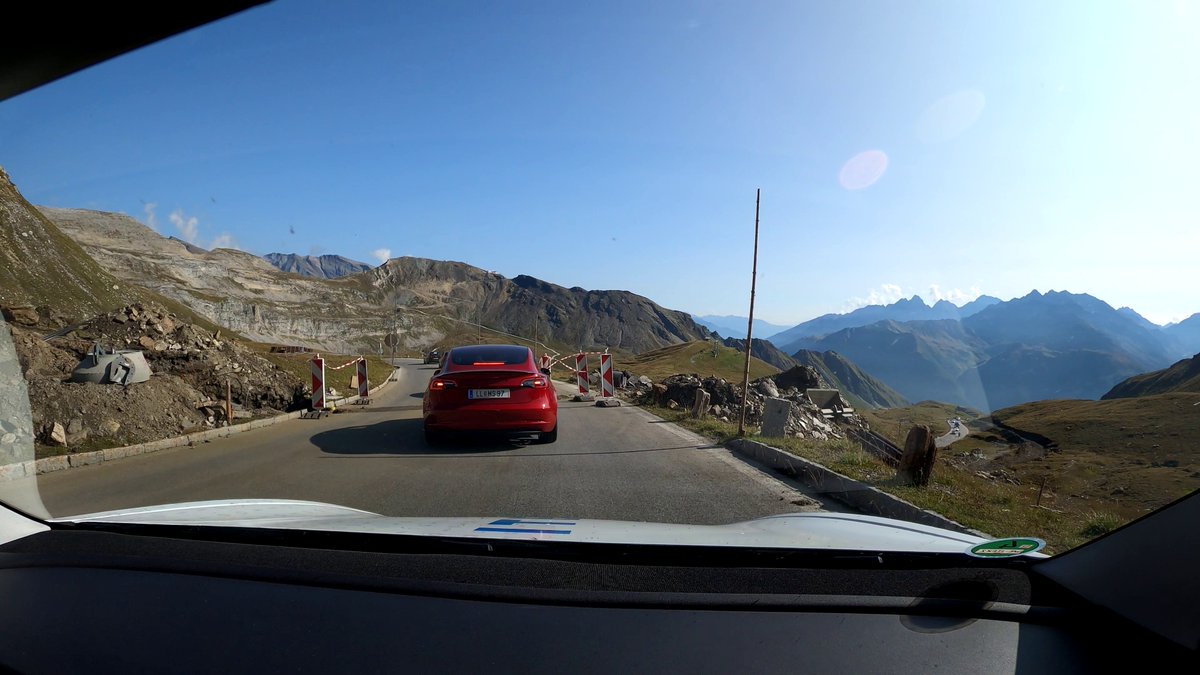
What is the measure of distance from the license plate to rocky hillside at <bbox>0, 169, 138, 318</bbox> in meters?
24.3

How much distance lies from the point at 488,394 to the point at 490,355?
1.08m

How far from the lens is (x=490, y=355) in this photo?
396 inches

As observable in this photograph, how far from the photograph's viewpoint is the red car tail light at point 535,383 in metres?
9.38

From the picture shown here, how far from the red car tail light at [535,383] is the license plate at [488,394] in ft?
1.05

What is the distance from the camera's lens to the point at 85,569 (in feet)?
7.66

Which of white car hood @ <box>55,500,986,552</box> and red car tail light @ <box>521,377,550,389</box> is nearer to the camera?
white car hood @ <box>55,500,986,552</box>

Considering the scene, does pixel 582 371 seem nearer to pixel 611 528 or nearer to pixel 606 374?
pixel 606 374

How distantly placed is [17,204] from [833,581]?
47.2 m

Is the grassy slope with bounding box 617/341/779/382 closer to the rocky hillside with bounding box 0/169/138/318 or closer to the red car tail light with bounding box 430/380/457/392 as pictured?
the rocky hillside with bounding box 0/169/138/318

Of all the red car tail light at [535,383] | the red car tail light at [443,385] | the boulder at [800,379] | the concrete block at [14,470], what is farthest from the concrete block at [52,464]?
the boulder at [800,379]

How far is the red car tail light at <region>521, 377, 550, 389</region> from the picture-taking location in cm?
938

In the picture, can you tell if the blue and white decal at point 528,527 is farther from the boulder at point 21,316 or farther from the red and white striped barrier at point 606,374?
the boulder at point 21,316

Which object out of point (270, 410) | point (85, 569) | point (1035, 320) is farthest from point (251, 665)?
point (1035, 320)

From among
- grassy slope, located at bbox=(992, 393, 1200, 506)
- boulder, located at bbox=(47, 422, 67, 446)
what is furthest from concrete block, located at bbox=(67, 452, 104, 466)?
grassy slope, located at bbox=(992, 393, 1200, 506)
